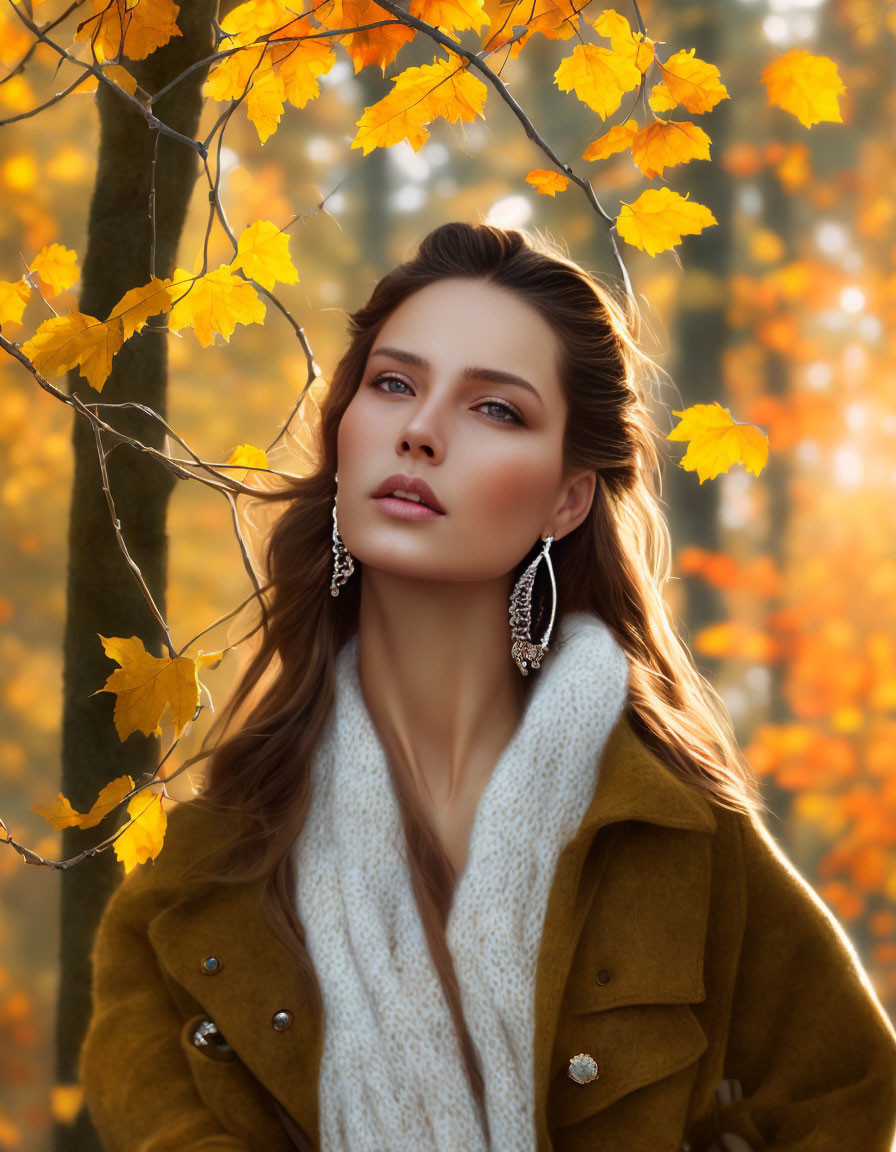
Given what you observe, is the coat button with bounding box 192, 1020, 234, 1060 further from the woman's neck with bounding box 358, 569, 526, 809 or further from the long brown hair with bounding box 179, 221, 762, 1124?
the woman's neck with bounding box 358, 569, 526, 809

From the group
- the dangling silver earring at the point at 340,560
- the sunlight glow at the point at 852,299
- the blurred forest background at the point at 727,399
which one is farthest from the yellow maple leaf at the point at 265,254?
the sunlight glow at the point at 852,299

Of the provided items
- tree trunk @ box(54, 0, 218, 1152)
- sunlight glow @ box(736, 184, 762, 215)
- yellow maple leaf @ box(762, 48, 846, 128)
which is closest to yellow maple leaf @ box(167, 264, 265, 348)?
tree trunk @ box(54, 0, 218, 1152)

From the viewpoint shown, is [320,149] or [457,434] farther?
[320,149]

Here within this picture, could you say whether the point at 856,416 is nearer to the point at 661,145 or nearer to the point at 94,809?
the point at 661,145

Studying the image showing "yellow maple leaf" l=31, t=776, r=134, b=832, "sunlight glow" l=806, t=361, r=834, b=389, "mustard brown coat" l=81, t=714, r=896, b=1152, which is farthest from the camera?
"sunlight glow" l=806, t=361, r=834, b=389

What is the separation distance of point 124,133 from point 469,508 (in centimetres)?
96

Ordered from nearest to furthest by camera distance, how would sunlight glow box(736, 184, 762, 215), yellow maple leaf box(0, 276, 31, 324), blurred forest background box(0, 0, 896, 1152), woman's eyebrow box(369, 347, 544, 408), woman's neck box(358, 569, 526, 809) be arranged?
yellow maple leaf box(0, 276, 31, 324), woman's eyebrow box(369, 347, 544, 408), woman's neck box(358, 569, 526, 809), blurred forest background box(0, 0, 896, 1152), sunlight glow box(736, 184, 762, 215)

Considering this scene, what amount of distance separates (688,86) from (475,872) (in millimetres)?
1253

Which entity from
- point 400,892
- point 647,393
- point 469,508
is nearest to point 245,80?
point 469,508

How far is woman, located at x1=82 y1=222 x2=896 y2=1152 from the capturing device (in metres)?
1.85

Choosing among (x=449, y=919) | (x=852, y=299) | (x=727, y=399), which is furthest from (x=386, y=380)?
(x=852, y=299)

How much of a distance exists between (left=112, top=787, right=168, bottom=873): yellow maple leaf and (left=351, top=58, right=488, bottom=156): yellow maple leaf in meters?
0.98

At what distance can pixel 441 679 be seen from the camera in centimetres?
210

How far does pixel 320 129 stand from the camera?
8.29 m
